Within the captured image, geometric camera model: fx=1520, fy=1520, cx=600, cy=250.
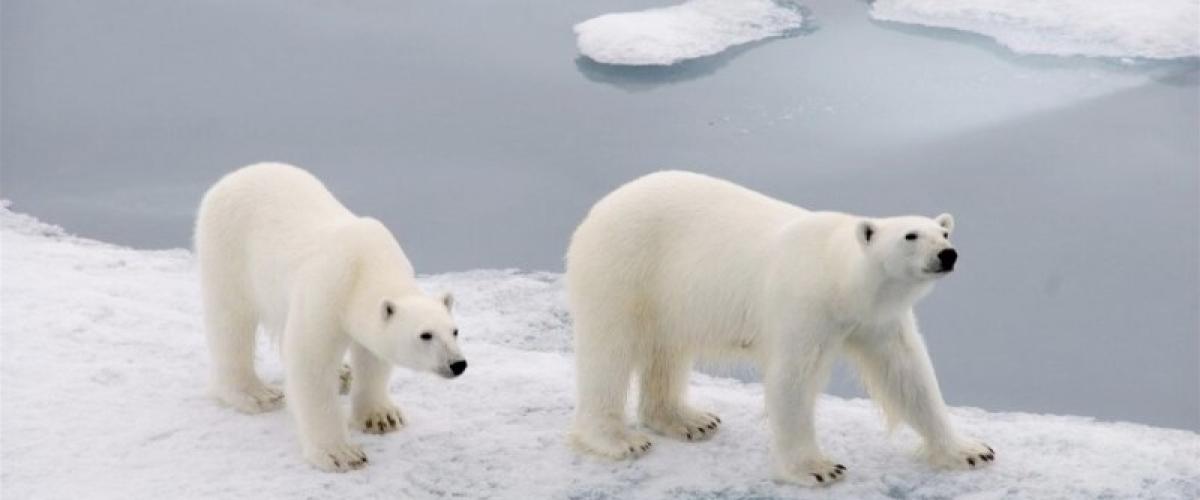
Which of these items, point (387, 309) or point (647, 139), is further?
point (647, 139)

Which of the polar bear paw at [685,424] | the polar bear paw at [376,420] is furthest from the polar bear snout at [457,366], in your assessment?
the polar bear paw at [685,424]

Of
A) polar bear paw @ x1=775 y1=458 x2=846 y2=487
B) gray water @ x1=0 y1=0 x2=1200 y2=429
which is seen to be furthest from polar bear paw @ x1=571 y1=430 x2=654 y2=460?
gray water @ x1=0 y1=0 x2=1200 y2=429

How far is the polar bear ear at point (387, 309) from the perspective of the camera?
4.22m

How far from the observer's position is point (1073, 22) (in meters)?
8.64

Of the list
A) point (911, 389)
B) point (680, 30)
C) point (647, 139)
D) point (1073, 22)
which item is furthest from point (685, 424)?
point (1073, 22)

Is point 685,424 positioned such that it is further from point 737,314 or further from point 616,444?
point 737,314

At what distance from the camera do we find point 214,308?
191 inches

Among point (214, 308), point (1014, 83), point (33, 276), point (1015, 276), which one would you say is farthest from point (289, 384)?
point (1014, 83)

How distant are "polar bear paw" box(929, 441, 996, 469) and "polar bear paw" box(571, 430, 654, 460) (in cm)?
86

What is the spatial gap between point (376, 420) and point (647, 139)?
3.40 m

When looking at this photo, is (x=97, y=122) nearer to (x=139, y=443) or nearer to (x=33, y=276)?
(x=33, y=276)

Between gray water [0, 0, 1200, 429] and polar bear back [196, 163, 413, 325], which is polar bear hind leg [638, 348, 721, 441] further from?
gray water [0, 0, 1200, 429]

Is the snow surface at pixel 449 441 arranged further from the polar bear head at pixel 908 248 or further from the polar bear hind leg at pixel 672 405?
the polar bear head at pixel 908 248

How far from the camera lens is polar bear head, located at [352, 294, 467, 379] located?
4.19m
